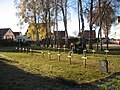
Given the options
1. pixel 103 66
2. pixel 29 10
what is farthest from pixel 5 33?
pixel 103 66

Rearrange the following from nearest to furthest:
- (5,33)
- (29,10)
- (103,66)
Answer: (103,66) < (29,10) < (5,33)

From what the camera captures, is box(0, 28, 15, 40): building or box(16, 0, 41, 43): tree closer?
box(16, 0, 41, 43): tree

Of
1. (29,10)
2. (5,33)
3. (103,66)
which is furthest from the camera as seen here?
(5,33)

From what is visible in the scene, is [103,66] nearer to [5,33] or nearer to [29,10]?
[29,10]

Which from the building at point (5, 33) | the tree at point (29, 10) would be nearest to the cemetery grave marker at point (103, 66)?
the tree at point (29, 10)

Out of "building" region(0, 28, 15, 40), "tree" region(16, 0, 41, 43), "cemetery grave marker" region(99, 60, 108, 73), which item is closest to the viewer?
"cemetery grave marker" region(99, 60, 108, 73)

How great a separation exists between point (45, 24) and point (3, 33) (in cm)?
5371

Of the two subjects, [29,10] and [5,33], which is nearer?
[29,10]

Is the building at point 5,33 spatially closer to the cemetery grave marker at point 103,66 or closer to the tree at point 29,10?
the tree at point 29,10

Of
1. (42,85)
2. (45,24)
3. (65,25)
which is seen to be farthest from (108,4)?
(42,85)

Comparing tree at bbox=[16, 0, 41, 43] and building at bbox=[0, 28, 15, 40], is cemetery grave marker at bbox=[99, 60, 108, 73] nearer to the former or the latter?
tree at bbox=[16, 0, 41, 43]

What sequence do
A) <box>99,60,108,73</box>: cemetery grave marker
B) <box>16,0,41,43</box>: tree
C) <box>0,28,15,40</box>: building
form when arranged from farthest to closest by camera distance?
<box>0,28,15,40</box>: building < <box>16,0,41,43</box>: tree < <box>99,60,108,73</box>: cemetery grave marker

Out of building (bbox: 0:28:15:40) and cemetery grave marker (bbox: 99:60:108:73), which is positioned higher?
building (bbox: 0:28:15:40)

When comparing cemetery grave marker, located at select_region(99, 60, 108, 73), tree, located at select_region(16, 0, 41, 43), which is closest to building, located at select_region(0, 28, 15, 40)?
tree, located at select_region(16, 0, 41, 43)
